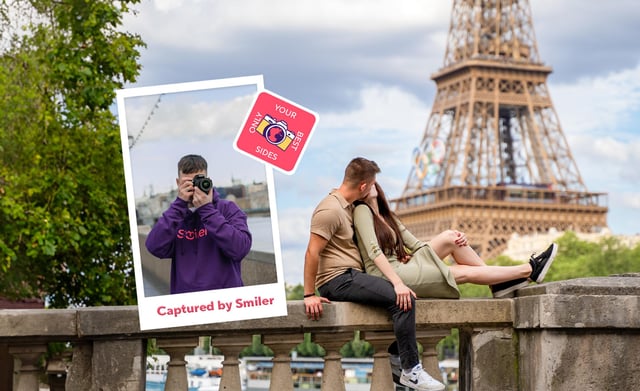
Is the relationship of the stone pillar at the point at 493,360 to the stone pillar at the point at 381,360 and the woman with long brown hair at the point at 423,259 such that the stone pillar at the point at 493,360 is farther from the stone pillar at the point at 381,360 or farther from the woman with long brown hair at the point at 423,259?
the stone pillar at the point at 381,360

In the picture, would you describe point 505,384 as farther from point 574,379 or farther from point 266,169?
point 266,169

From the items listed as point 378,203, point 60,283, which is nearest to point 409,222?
point 60,283

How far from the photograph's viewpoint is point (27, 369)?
284 inches

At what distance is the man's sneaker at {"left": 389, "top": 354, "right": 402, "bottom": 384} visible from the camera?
24.7ft

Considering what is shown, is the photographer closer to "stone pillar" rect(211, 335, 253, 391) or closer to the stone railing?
the stone railing

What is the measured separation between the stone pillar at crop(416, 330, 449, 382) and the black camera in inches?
73.4

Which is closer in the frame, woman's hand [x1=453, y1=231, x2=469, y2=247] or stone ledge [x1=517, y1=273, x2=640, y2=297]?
stone ledge [x1=517, y1=273, x2=640, y2=297]

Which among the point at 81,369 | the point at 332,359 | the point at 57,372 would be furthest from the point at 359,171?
the point at 57,372

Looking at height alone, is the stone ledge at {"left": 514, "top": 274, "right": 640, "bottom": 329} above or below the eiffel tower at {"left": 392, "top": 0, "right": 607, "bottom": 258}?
below

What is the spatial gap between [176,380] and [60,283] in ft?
41.0

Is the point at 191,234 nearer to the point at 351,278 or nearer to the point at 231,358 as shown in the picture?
the point at 231,358

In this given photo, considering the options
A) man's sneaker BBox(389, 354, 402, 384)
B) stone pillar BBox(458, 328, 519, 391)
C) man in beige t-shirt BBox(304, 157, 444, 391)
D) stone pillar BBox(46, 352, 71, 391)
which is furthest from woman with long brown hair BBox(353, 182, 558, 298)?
stone pillar BBox(46, 352, 71, 391)

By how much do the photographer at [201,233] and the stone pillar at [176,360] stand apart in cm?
55

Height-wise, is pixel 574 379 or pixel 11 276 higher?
pixel 11 276
